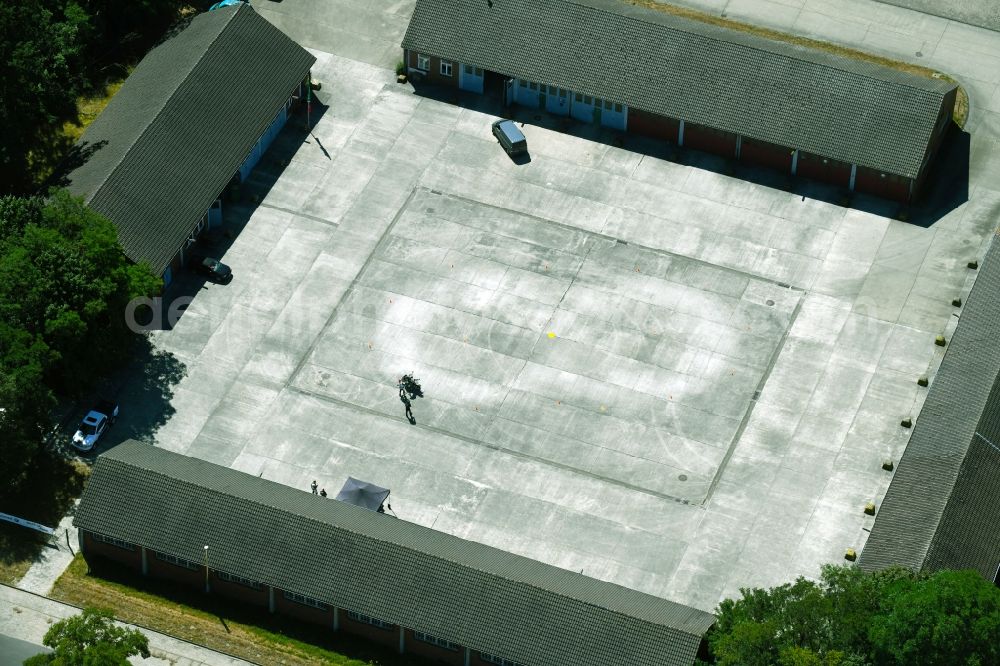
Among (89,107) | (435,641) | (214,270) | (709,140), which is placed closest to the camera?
(435,641)

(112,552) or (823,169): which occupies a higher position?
(823,169)

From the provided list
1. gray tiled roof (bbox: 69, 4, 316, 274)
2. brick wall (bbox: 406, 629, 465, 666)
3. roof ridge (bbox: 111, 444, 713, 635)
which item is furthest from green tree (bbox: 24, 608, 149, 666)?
gray tiled roof (bbox: 69, 4, 316, 274)

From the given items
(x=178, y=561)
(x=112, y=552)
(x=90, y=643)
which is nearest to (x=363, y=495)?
(x=178, y=561)

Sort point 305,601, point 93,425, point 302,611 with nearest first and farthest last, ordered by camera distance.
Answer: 1. point 305,601
2. point 302,611
3. point 93,425

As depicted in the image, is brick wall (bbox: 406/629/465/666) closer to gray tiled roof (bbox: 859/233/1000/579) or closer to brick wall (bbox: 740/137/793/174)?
gray tiled roof (bbox: 859/233/1000/579)

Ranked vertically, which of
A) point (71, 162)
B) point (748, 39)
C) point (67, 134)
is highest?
point (748, 39)

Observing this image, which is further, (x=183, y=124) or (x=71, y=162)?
(x=183, y=124)

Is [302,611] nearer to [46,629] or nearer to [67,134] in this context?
[46,629]
